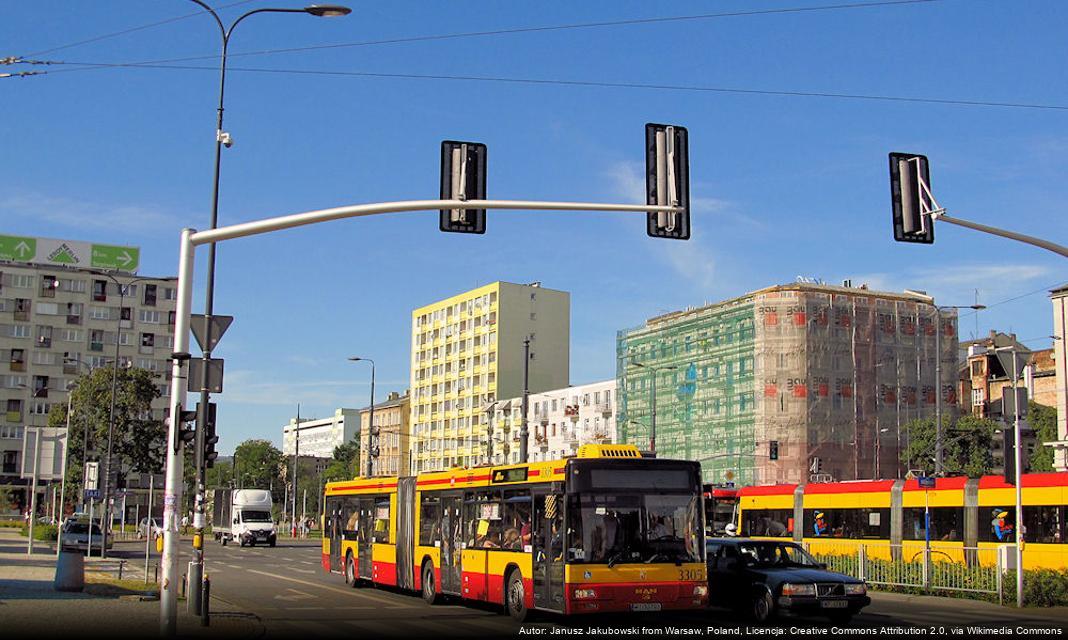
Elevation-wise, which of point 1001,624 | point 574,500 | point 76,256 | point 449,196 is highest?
point 76,256

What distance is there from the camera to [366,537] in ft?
94.0

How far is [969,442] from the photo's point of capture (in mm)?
83188

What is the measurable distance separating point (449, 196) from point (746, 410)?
6381cm

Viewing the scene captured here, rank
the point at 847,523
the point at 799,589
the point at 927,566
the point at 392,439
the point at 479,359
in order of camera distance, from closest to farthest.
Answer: the point at 799,589 → the point at 927,566 → the point at 847,523 → the point at 479,359 → the point at 392,439

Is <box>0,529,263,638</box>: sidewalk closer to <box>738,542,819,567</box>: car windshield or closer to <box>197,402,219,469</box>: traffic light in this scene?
<box>197,402,219,469</box>: traffic light

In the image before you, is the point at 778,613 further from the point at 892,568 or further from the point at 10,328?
the point at 10,328

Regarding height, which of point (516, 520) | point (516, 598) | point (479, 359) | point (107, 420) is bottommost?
point (516, 598)

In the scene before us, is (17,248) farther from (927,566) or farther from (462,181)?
(462,181)

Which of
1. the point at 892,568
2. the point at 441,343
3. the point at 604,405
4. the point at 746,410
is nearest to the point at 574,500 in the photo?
the point at 892,568

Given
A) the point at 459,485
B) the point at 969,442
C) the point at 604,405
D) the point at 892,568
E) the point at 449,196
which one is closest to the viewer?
the point at 449,196

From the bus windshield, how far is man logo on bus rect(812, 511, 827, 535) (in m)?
19.0

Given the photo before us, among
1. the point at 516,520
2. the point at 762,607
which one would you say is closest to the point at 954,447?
the point at 762,607

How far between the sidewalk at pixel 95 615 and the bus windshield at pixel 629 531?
Result: 5.36m

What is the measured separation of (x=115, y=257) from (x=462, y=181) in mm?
115087
